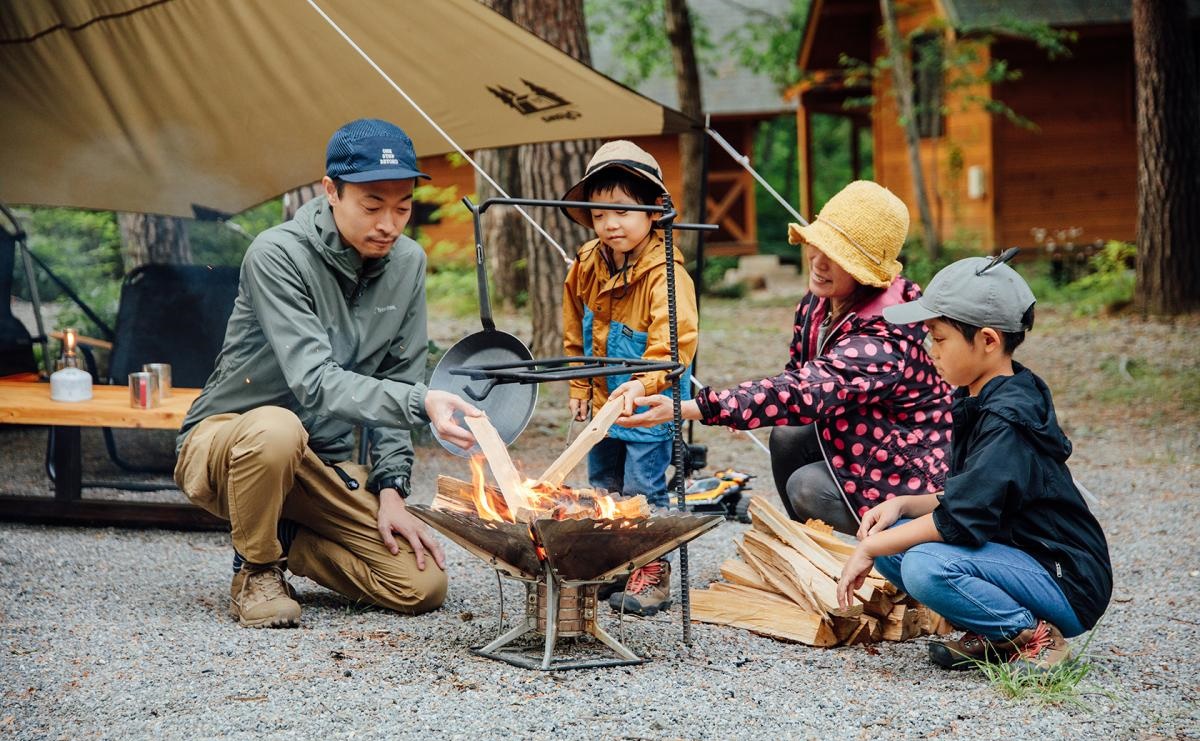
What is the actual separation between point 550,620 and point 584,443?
1.54ft

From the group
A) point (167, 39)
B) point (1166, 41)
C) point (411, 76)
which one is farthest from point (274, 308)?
point (1166, 41)

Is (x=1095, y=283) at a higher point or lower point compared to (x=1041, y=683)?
higher

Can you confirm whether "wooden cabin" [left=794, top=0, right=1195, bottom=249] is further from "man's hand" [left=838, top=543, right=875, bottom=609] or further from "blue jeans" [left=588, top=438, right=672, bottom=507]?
"man's hand" [left=838, top=543, right=875, bottom=609]

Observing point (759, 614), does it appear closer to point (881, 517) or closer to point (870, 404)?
point (881, 517)

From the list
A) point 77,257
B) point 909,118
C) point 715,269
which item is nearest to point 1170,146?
point 909,118

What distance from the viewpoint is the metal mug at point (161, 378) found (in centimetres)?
514

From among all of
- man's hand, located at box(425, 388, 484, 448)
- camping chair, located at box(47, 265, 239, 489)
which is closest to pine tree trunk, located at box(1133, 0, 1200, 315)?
camping chair, located at box(47, 265, 239, 489)

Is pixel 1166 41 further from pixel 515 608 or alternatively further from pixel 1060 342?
pixel 515 608

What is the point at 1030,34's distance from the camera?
47.3ft

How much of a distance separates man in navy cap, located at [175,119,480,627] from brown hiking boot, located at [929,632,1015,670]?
1.51 metres

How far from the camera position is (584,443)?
331cm

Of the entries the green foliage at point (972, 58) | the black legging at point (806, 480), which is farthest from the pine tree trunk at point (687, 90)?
the black legging at point (806, 480)

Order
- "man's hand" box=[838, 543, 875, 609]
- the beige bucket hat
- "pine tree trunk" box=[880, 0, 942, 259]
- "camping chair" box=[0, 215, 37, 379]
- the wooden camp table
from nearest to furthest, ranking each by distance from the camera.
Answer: "man's hand" box=[838, 543, 875, 609], the beige bucket hat, the wooden camp table, "camping chair" box=[0, 215, 37, 379], "pine tree trunk" box=[880, 0, 942, 259]

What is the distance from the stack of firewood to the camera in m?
3.57
